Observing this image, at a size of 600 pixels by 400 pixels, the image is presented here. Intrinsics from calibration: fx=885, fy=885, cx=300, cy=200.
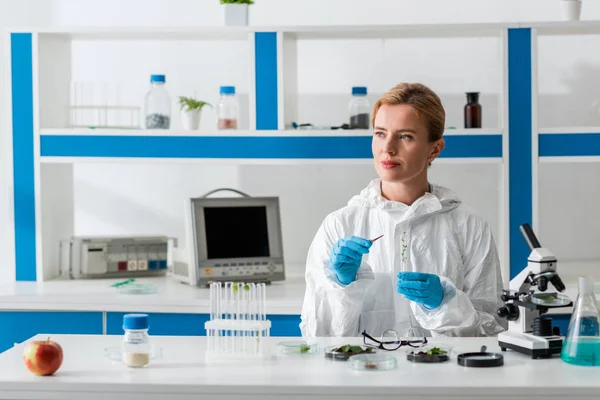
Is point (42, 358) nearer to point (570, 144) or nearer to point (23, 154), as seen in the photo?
point (23, 154)

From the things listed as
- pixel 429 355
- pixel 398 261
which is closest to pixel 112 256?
pixel 398 261

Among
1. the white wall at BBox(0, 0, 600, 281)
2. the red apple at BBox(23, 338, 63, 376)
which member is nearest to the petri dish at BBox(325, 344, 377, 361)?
the red apple at BBox(23, 338, 63, 376)

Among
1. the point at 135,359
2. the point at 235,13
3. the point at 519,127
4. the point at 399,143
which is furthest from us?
the point at 235,13

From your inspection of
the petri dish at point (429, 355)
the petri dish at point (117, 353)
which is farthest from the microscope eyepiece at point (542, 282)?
the petri dish at point (117, 353)

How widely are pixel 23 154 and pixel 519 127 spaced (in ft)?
6.20

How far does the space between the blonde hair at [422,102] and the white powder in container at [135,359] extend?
1.02 meters

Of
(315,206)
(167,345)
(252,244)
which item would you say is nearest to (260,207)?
(252,244)

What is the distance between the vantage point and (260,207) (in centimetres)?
343

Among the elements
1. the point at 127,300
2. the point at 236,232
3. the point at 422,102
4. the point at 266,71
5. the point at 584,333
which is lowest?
the point at 127,300

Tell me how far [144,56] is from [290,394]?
2.56m

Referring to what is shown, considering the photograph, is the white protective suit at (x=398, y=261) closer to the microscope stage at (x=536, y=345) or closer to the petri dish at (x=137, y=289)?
the microscope stage at (x=536, y=345)

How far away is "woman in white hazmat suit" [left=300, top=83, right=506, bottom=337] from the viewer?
2.32 m

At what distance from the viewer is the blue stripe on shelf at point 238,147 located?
3.29m

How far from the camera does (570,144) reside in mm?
3262
